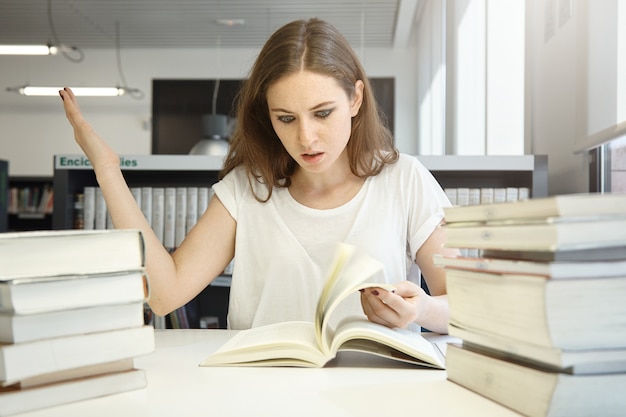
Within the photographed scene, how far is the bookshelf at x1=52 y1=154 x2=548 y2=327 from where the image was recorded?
→ 2.34 meters

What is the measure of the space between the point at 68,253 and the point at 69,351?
10 centimetres

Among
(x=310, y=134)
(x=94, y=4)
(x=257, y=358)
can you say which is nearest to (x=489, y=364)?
(x=257, y=358)

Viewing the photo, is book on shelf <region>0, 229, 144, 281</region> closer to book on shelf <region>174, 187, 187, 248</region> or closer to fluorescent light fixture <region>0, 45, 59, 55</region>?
book on shelf <region>174, 187, 187, 248</region>

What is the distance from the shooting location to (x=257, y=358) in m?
0.90

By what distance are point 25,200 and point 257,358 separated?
7786 millimetres

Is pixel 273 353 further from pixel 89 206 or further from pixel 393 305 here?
pixel 89 206

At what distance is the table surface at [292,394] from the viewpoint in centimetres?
69

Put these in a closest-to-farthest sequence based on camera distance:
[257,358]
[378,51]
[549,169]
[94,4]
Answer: [257,358] < [549,169] < [94,4] < [378,51]

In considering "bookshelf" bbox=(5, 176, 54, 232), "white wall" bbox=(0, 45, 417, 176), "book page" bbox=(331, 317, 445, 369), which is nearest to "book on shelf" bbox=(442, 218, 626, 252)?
"book page" bbox=(331, 317, 445, 369)

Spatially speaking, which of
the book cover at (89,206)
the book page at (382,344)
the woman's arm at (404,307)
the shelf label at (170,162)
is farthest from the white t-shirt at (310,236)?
the book cover at (89,206)

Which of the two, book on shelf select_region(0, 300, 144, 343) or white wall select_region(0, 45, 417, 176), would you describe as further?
white wall select_region(0, 45, 417, 176)

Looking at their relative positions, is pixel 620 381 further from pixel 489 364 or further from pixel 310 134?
pixel 310 134

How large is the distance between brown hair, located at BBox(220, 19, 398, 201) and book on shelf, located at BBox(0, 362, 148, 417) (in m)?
0.78

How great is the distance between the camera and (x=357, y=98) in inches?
59.2
